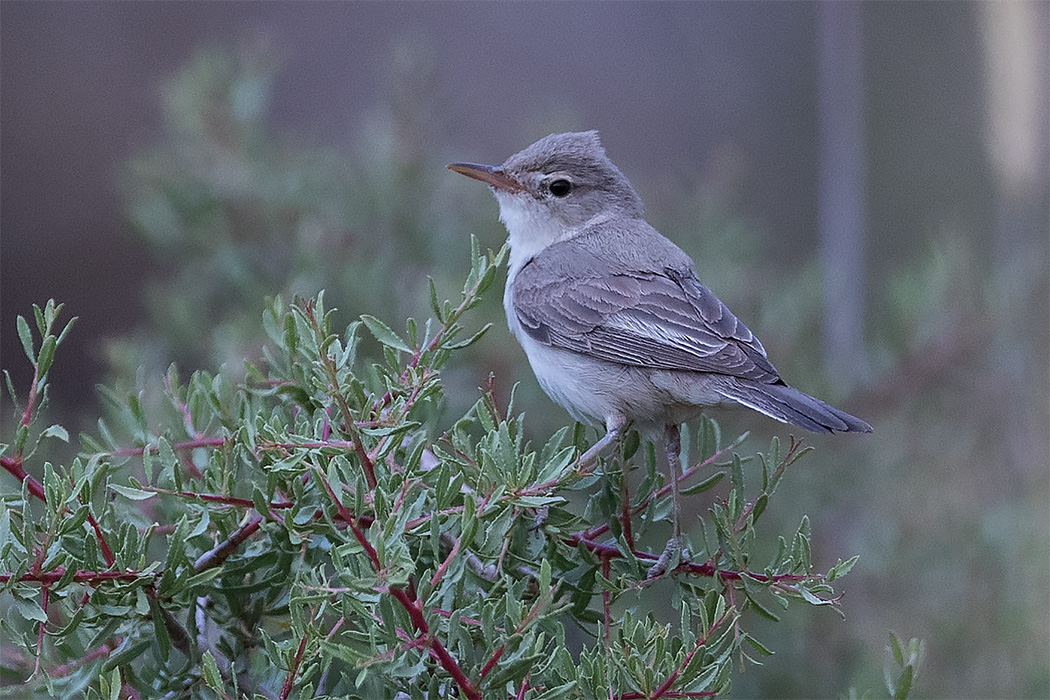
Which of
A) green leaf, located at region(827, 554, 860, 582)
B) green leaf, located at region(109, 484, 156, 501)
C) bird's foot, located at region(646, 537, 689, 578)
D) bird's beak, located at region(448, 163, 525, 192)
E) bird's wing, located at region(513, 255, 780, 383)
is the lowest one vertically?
bird's wing, located at region(513, 255, 780, 383)

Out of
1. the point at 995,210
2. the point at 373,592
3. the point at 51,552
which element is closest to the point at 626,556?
the point at 373,592

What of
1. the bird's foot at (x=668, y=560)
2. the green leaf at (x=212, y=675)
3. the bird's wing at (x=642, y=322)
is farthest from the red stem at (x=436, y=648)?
the bird's wing at (x=642, y=322)

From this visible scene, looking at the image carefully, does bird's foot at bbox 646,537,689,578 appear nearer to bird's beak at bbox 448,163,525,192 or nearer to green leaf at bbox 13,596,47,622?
green leaf at bbox 13,596,47,622

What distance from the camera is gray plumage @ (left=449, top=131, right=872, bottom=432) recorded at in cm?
207

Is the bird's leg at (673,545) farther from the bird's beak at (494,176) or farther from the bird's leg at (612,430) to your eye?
the bird's beak at (494,176)

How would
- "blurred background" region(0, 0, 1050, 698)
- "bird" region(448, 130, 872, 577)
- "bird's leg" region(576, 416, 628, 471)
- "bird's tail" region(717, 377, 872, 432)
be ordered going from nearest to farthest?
"bird's tail" region(717, 377, 872, 432), "bird's leg" region(576, 416, 628, 471), "bird" region(448, 130, 872, 577), "blurred background" region(0, 0, 1050, 698)

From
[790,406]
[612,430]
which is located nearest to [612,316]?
[612,430]

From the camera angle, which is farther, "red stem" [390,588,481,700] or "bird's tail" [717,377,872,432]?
"bird's tail" [717,377,872,432]

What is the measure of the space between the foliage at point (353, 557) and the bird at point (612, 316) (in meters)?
0.22

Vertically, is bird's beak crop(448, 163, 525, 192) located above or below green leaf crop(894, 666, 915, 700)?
above

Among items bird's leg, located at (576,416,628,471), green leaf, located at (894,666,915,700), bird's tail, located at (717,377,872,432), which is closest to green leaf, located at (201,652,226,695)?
bird's leg, located at (576,416,628,471)

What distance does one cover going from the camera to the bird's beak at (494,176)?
104 inches

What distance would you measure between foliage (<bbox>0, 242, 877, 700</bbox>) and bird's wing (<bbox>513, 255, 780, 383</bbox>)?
21.3 inches

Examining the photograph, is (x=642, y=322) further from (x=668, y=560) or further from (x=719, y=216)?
(x=719, y=216)
